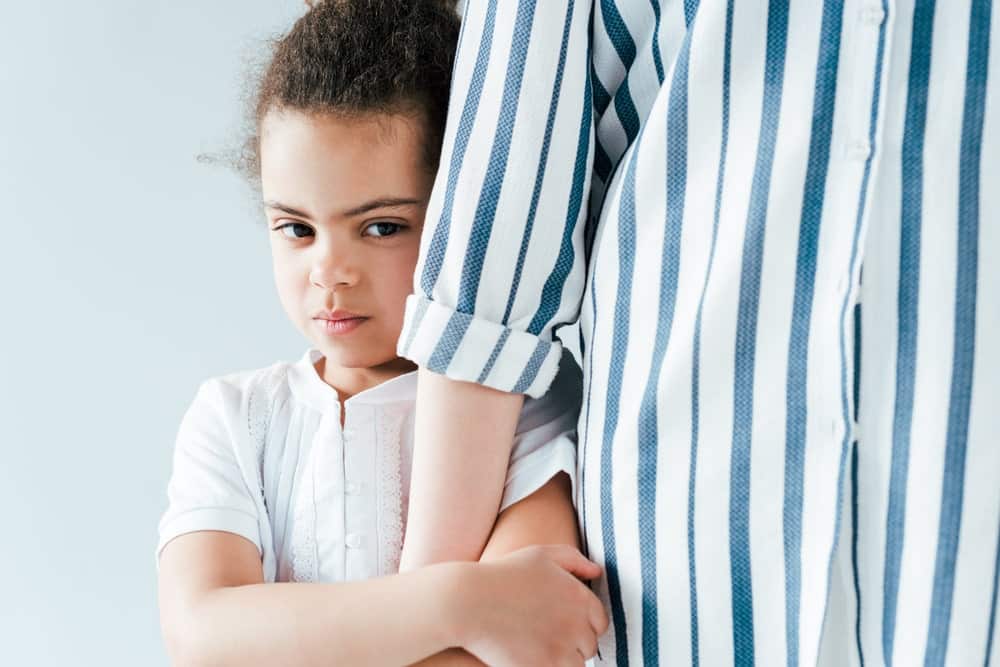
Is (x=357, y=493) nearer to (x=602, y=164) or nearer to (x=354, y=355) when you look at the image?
(x=354, y=355)

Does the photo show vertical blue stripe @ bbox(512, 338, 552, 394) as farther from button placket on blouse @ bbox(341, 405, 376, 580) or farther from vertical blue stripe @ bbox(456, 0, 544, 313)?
button placket on blouse @ bbox(341, 405, 376, 580)

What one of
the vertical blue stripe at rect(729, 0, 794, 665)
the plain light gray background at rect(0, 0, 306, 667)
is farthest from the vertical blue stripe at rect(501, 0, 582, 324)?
the plain light gray background at rect(0, 0, 306, 667)

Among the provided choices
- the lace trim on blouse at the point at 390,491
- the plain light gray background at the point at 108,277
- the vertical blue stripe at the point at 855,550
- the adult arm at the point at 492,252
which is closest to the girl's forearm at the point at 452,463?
the adult arm at the point at 492,252

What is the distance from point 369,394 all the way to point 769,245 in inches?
13.7

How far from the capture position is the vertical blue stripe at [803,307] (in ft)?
1.87

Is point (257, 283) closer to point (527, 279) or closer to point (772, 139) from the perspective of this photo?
point (527, 279)

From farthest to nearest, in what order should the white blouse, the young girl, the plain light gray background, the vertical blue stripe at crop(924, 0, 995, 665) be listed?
the plain light gray background
the white blouse
the young girl
the vertical blue stripe at crop(924, 0, 995, 665)

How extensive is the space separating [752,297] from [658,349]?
65 millimetres

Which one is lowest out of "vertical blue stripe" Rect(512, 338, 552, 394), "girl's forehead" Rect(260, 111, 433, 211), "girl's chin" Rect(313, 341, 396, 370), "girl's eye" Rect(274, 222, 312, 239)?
"girl's chin" Rect(313, 341, 396, 370)

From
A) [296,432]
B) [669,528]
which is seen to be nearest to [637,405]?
[669,528]

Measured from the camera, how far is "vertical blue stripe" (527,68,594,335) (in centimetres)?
64

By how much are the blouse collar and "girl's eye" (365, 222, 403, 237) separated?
12cm

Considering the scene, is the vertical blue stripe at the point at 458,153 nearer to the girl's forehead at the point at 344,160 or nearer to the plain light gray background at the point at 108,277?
the girl's forehead at the point at 344,160

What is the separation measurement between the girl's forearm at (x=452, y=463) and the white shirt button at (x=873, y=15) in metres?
0.29
